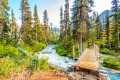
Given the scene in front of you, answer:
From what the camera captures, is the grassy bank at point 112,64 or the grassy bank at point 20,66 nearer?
the grassy bank at point 20,66

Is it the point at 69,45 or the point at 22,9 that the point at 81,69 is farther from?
the point at 22,9

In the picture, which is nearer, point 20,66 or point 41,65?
point 20,66

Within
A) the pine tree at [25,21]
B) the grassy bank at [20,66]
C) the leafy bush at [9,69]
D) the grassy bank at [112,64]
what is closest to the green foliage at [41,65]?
the grassy bank at [20,66]

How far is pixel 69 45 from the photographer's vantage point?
492 inches

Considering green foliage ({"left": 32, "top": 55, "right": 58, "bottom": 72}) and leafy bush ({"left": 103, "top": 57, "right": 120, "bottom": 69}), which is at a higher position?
green foliage ({"left": 32, "top": 55, "right": 58, "bottom": 72})

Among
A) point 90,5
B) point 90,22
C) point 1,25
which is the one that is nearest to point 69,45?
point 90,22

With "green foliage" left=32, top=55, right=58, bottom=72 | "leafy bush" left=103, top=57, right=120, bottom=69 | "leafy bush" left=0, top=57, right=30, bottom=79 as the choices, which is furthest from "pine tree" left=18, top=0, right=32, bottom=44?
"leafy bush" left=103, top=57, right=120, bottom=69

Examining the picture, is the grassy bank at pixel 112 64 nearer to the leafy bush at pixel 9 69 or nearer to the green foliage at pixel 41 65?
the green foliage at pixel 41 65

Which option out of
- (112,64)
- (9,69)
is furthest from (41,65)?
(112,64)

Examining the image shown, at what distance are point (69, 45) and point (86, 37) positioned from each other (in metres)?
3.86

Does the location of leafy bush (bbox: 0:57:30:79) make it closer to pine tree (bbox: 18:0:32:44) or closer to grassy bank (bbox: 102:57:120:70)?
grassy bank (bbox: 102:57:120:70)

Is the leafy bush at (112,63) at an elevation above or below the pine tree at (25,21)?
below

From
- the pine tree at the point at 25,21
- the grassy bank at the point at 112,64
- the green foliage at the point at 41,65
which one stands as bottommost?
the grassy bank at the point at 112,64

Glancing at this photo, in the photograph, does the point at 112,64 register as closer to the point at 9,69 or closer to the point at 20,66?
the point at 20,66
